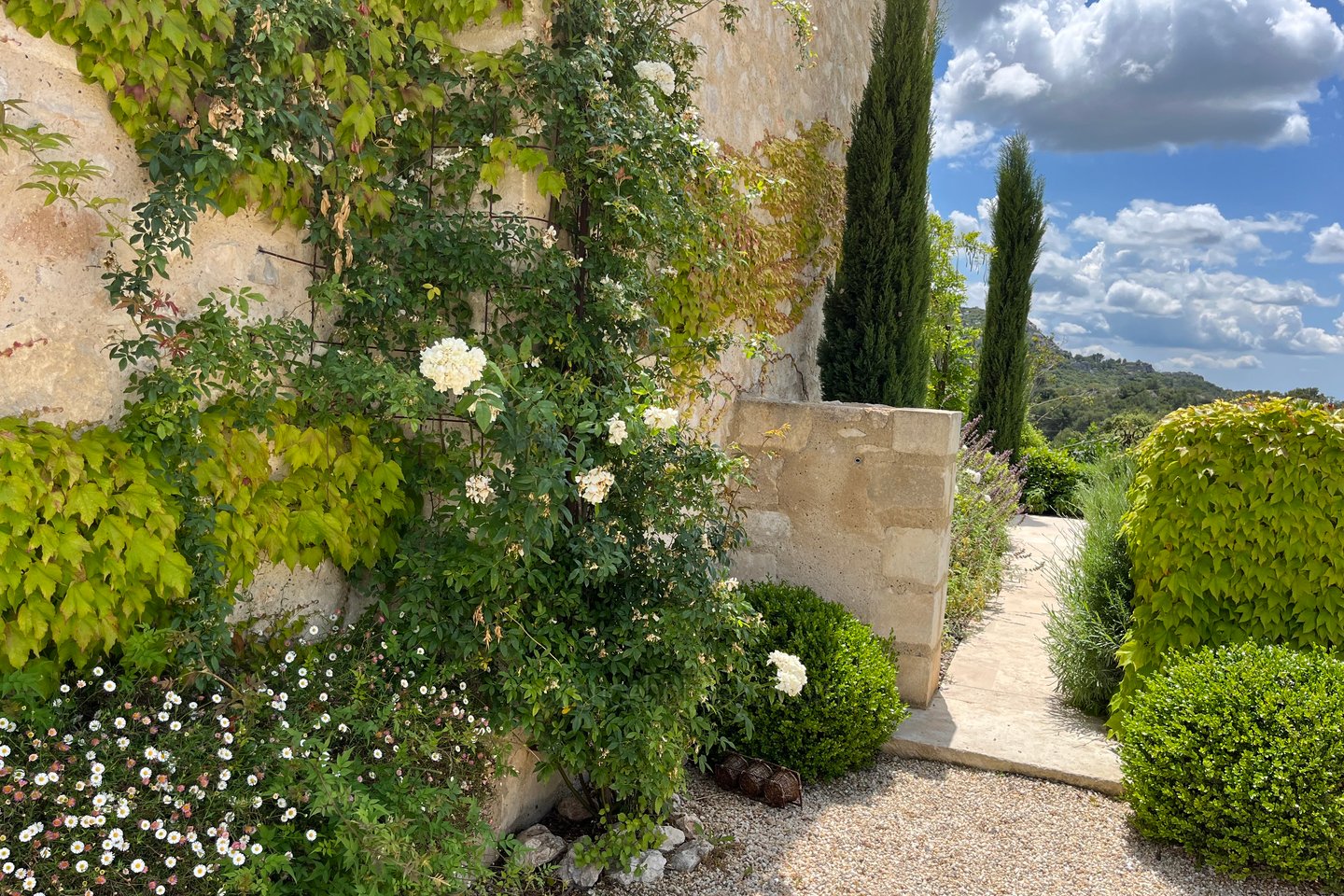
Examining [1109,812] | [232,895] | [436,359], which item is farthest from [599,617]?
[1109,812]

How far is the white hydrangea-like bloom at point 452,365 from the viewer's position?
225 cm

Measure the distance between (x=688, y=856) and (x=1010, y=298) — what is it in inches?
390

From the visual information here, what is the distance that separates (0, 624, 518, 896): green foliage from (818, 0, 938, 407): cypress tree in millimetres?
4667

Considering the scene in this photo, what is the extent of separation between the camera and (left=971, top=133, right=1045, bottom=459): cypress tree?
11258 millimetres

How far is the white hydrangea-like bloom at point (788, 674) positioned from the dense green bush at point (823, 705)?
218 millimetres

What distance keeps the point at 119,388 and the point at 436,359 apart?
788 mm

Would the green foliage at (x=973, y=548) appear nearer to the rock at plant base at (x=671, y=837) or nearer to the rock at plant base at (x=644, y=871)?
the rock at plant base at (x=671, y=837)

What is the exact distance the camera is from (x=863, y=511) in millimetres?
4316

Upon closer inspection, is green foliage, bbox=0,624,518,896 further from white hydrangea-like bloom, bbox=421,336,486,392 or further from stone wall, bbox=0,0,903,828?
white hydrangea-like bloom, bbox=421,336,486,392

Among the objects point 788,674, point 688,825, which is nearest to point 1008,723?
point 788,674

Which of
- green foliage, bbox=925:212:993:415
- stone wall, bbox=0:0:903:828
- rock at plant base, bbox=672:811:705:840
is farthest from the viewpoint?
green foliage, bbox=925:212:993:415

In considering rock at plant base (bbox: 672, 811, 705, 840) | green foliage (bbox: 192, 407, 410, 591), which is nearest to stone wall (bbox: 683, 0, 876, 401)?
rock at plant base (bbox: 672, 811, 705, 840)

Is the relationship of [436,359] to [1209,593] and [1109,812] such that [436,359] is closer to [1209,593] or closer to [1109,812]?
[1109,812]

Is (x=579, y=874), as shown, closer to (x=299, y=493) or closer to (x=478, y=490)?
(x=478, y=490)
